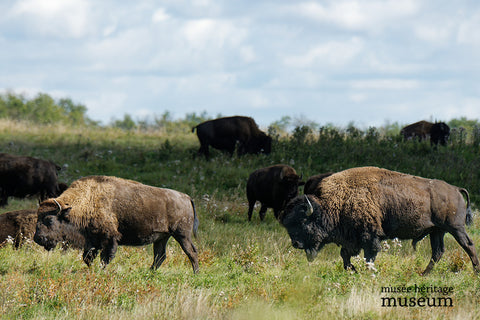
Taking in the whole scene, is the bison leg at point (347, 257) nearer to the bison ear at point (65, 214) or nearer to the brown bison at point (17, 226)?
the bison ear at point (65, 214)

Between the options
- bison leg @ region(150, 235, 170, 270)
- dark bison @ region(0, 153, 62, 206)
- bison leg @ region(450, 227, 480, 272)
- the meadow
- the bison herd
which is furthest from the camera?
dark bison @ region(0, 153, 62, 206)

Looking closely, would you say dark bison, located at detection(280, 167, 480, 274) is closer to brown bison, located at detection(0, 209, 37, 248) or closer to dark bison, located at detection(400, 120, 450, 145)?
brown bison, located at detection(0, 209, 37, 248)

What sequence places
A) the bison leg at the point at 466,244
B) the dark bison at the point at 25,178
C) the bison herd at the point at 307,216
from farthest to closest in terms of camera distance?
the dark bison at the point at 25,178 < the bison leg at the point at 466,244 < the bison herd at the point at 307,216

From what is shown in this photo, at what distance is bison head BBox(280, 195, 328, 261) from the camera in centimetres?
855

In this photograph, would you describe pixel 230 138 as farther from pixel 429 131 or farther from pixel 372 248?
pixel 372 248

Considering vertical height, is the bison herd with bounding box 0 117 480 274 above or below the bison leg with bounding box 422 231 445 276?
above

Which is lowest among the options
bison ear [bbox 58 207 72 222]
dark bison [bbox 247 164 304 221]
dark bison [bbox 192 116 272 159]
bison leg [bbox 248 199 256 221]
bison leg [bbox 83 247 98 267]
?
bison leg [bbox 248 199 256 221]

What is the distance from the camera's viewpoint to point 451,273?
877cm

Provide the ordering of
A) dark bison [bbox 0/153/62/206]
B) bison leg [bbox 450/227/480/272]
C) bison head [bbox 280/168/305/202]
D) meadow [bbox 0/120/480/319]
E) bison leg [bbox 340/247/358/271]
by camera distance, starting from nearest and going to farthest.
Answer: meadow [bbox 0/120/480/319] → bison leg [bbox 340/247/358/271] → bison leg [bbox 450/227/480/272] → bison head [bbox 280/168/305/202] → dark bison [bbox 0/153/62/206]

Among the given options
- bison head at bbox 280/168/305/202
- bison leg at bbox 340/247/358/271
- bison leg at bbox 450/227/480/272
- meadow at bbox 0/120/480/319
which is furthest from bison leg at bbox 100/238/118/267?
bison head at bbox 280/168/305/202

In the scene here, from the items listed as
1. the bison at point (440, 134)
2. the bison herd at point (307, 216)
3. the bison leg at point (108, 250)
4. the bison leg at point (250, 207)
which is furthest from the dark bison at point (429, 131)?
the bison leg at point (108, 250)

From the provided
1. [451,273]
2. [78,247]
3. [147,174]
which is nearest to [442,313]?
[451,273]

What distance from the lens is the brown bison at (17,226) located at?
10320 millimetres

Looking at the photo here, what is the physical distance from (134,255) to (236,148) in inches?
499
